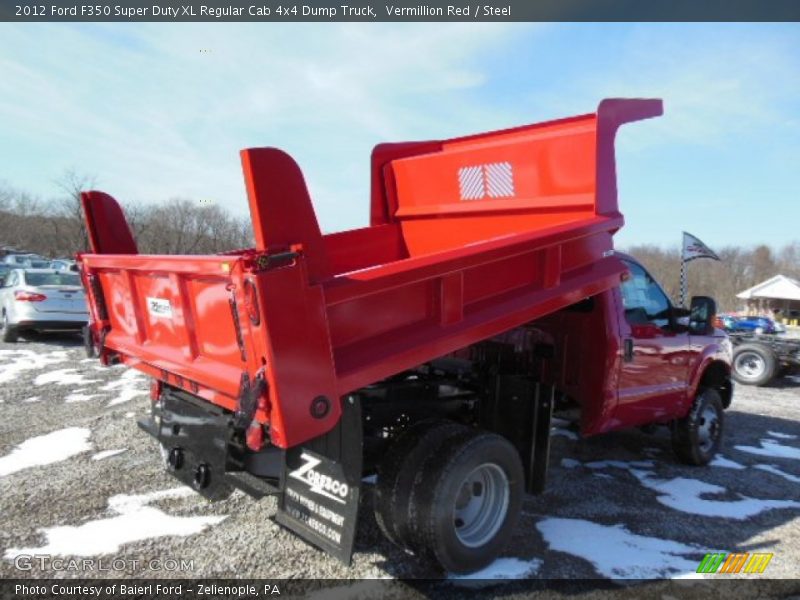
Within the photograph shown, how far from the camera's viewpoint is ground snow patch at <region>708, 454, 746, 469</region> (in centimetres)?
520

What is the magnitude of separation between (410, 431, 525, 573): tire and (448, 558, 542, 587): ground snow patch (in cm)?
6

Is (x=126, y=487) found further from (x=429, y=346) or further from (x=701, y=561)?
(x=701, y=561)

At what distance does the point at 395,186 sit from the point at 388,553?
2987mm

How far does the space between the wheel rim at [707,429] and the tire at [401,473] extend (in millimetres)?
3208

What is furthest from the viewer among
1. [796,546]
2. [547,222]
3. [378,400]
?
[547,222]

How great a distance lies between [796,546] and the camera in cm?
356

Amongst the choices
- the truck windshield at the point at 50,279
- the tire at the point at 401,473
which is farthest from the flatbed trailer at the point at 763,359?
the truck windshield at the point at 50,279

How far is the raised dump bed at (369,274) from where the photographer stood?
2.31m

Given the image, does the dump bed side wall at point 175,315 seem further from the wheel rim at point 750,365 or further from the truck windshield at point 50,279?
the wheel rim at point 750,365

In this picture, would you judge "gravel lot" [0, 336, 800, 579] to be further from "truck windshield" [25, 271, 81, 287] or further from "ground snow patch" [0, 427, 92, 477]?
"truck windshield" [25, 271, 81, 287]

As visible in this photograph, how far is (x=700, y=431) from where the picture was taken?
519 centimetres

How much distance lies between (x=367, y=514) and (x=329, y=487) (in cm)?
119

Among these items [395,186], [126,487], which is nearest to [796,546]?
[395,186]

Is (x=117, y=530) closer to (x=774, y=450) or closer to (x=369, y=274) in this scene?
(x=369, y=274)
